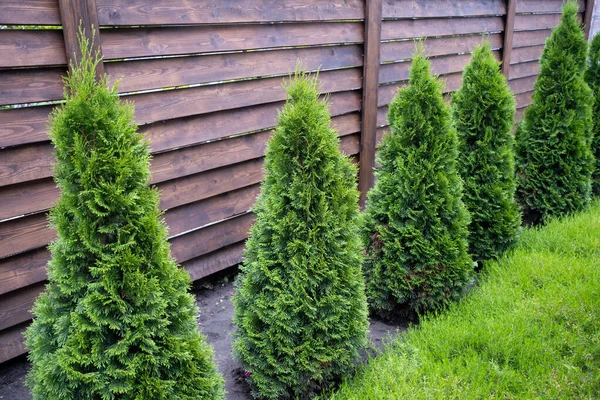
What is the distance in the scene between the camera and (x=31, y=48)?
295cm

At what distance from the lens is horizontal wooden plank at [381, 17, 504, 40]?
5.61 m

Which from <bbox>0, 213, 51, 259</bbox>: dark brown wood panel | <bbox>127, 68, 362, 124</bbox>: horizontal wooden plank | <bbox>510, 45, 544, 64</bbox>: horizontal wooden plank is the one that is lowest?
<bbox>0, 213, 51, 259</bbox>: dark brown wood panel

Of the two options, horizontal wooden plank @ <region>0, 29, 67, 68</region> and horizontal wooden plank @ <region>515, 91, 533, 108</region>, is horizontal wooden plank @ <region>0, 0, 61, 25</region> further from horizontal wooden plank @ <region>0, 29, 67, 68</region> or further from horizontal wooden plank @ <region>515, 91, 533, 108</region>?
horizontal wooden plank @ <region>515, 91, 533, 108</region>

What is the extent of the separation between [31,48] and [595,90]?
6.61 m

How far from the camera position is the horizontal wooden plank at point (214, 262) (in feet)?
14.0

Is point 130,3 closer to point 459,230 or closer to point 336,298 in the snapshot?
point 336,298

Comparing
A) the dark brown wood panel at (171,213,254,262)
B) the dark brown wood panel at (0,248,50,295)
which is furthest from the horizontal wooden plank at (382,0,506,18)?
the dark brown wood panel at (0,248,50,295)

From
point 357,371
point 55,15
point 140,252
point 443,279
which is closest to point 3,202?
point 55,15

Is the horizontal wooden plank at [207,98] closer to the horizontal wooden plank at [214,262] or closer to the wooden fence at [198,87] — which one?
the wooden fence at [198,87]

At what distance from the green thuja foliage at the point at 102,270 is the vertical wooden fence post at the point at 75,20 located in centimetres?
109

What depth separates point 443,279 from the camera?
3928 millimetres

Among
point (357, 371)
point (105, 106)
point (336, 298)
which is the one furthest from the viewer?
point (357, 371)

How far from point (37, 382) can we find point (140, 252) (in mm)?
695

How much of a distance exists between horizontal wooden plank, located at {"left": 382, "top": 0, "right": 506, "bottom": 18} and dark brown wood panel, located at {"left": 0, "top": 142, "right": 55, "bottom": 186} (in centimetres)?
380
